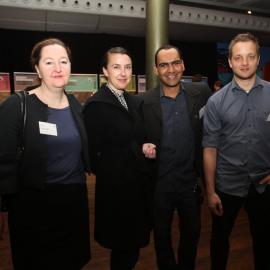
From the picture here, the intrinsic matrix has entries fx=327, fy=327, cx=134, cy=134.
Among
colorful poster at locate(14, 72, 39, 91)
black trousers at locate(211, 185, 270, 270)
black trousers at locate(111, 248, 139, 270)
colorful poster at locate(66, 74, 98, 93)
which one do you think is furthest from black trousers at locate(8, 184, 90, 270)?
colorful poster at locate(66, 74, 98, 93)

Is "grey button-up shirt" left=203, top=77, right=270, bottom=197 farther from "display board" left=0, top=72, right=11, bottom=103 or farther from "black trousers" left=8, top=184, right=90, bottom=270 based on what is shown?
"display board" left=0, top=72, right=11, bottom=103

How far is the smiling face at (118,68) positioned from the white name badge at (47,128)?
52 cm

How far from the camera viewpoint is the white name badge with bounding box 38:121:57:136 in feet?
5.20

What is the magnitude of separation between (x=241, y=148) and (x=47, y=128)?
112cm

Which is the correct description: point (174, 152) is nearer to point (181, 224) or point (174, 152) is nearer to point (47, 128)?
point (181, 224)

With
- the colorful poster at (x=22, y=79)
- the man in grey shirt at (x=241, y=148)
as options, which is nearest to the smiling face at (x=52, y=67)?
the man in grey shirt at (x=241, y=148)

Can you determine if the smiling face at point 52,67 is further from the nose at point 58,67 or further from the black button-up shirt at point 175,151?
the black button-up shirt at point 175,151

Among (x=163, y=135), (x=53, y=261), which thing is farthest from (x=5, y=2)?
(x=53, y=261)

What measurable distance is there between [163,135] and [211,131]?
306 mm

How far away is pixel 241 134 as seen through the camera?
1937mm

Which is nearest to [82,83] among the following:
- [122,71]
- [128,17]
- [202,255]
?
[128,17]

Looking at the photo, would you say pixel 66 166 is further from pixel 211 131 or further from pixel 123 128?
pixel 211 131

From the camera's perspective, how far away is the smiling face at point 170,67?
2.12 meters

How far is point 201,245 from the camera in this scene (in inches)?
119
